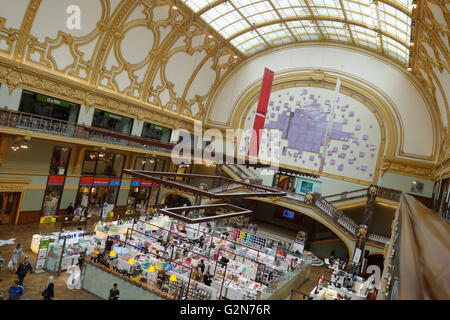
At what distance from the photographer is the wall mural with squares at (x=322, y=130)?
83.9 ft

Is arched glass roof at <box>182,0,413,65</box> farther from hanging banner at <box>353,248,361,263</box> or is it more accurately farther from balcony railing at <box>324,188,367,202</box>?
hanging banner at <box>353,248,361,263</box>

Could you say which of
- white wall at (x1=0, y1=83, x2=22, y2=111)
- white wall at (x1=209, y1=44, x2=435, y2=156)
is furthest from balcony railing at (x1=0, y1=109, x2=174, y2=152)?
white wall at (x1=209, y1=44, x2=435, y2=156)

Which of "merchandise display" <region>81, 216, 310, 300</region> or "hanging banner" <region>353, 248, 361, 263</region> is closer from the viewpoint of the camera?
"merchandise display" <region>81, 216, 310, 300</region>

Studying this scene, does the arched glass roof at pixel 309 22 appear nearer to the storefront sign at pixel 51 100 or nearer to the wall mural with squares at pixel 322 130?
the wall mural with squares at pixel 322 130

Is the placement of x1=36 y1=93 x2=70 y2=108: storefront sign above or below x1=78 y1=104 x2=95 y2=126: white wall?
above

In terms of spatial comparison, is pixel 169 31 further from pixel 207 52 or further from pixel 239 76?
pixel 239 76

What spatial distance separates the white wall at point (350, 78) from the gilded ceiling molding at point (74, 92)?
20.6 feet

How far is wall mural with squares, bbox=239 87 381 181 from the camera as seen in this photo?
25.6 m

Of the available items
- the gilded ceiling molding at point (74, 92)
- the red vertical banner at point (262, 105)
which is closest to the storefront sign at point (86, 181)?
the gilded ceiling molding at point (74, 92)

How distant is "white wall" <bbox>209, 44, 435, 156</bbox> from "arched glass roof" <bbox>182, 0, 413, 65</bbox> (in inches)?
36.4

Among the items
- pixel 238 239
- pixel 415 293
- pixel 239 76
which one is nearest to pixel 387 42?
pixel 239 76

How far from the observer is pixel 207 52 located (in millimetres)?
27031

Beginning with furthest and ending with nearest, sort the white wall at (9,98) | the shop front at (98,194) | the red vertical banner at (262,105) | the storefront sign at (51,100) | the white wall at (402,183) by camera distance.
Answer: the white wall at (402,183)
the shop front at (98,194)
the red vertical banner at (262,105)
the storefront sign at (51,100)
the white wall at (9,98)

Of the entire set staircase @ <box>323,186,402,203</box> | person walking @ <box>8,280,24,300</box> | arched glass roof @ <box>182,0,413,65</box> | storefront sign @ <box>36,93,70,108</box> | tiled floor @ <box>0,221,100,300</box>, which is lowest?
tiled floor @ <box>0,221,100,300</box>
